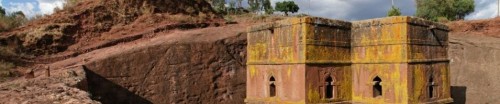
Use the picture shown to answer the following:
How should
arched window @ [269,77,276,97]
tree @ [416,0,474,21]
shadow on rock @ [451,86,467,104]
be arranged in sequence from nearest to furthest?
arched window @ [269,77,276,97] → shadow on rock @ [451,86,467,104] → tree @ [416,0,474,21]

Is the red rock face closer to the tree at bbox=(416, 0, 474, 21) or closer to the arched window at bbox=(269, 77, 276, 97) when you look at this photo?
the arched window at bbox=(269, 77, 276, 97)

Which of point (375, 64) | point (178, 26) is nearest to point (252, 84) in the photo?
point (375, 64)

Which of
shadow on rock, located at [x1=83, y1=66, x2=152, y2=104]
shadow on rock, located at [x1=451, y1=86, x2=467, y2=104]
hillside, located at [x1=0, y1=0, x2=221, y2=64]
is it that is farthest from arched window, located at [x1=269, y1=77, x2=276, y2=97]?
shadow on rock, located at [x1=451, y1=86, x2=467, y2=104]

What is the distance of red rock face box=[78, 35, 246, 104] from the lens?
34.0 ft

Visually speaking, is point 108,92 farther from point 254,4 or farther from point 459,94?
point 254,4

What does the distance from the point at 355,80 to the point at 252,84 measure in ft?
7.63

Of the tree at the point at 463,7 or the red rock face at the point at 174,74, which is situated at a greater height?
the tree at the point at 463,7

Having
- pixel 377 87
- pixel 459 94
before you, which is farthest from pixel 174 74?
pixel 459 94

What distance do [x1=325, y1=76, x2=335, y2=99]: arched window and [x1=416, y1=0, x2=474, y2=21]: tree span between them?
17.2 meters

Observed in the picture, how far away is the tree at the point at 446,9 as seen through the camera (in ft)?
83.0

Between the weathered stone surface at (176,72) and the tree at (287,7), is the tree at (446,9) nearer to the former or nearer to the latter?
the tree at (287,7)

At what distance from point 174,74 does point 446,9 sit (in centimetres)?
1920

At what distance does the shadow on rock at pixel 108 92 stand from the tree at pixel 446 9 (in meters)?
18.9

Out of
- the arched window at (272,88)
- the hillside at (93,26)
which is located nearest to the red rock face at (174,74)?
the arched window at (272,88)
